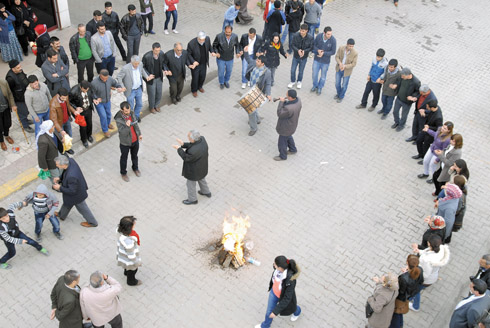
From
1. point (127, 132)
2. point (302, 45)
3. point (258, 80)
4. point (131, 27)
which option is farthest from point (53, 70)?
point (302, 45)

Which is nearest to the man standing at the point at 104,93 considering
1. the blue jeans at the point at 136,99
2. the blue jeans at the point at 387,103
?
the blue jeans at the point at 136,99

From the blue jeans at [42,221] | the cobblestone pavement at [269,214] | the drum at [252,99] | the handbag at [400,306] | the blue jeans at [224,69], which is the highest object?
the drum at [252,99]

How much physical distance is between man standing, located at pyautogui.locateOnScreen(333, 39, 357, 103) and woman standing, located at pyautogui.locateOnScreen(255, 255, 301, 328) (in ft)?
22.2

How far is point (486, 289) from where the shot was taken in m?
6.89

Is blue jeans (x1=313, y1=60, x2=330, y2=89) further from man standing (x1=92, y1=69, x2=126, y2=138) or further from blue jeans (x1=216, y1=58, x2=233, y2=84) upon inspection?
man standing (x1=92, y1=69, x2=126, y2=138)

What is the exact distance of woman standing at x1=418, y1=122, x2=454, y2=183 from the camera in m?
9.60

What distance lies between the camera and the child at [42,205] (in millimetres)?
7902

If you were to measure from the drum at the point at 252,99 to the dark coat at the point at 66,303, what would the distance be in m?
5.63

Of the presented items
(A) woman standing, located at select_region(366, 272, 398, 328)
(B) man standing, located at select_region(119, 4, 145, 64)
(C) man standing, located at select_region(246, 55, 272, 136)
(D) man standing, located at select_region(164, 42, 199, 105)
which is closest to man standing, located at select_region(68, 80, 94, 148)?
(D) man standing, located at select_region(164, 42, 199, 105)

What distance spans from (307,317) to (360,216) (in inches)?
106

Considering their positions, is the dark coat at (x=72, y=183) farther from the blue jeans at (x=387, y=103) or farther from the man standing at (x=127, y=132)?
the blue jeans at (x=387, y=103)

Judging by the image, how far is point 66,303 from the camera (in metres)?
6.32

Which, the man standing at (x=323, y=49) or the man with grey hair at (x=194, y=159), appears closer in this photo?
the man with grey hair at (x=194, y=159)

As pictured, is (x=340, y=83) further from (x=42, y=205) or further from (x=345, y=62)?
(x=42, y=205)
